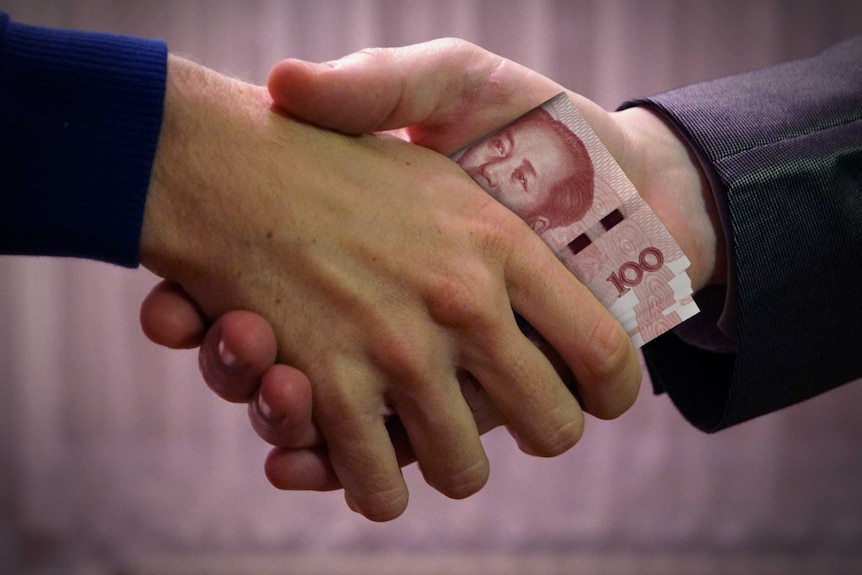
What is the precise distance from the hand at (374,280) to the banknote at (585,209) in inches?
1.7

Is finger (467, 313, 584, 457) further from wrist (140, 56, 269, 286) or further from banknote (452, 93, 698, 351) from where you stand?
wrist (140, 56, 269, 286)

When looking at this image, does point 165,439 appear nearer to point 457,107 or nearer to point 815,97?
point 457,107

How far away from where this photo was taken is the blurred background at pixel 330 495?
2.42 metres

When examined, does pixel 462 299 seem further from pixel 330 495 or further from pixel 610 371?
pixel 330 495

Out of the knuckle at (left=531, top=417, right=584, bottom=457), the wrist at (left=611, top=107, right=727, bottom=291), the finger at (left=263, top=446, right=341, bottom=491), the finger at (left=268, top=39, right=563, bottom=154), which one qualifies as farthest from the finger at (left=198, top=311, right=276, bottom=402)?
the wrist at (left=611, top=107, right=727, bottom=291)

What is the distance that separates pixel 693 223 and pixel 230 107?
2.09 feet

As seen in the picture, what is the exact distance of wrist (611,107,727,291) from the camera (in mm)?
1033

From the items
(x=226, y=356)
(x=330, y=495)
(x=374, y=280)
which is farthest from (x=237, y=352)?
(x=330, y=495)

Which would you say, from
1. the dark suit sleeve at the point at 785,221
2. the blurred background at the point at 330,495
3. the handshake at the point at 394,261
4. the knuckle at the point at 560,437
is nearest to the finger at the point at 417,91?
the handshake at the point at 394,261

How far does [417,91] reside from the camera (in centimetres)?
88

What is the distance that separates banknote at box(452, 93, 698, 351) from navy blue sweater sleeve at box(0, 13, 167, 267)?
1.29ft

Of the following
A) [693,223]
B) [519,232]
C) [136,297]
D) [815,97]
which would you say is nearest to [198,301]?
[519,232]

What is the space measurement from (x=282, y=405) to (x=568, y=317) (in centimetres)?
36

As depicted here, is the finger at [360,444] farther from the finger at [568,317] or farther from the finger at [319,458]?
the finger at [568,317]
